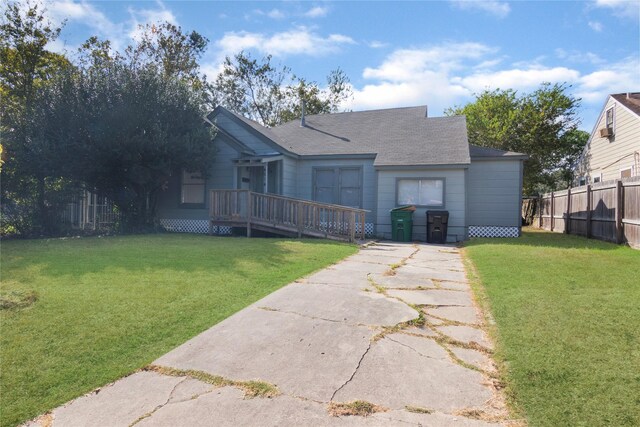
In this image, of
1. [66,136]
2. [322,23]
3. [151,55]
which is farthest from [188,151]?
[151,55]

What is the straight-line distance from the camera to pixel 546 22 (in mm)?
10188

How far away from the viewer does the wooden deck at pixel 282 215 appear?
36.7 ft

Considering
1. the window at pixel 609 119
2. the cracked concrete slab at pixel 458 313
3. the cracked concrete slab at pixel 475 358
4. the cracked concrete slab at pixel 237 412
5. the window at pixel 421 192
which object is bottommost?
the cracked concrete slab at pixel 237 412

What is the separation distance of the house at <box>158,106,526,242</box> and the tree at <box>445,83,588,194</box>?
1057cm

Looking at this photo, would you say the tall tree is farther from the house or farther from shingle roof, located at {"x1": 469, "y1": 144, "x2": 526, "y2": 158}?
shingle roof, located at {"x1": 469, "y1": 144, "x2": 526, "y2": 158}

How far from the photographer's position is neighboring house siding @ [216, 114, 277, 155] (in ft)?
45.5

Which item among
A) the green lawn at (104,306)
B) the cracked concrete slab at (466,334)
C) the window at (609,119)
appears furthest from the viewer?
the window at (609,119)

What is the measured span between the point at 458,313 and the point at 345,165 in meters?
10.2

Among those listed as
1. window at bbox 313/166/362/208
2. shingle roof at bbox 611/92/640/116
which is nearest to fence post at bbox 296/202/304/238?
window at bbox 313/166/362/208

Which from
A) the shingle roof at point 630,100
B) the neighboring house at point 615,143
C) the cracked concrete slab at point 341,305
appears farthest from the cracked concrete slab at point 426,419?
the shingle roof at point 630,100

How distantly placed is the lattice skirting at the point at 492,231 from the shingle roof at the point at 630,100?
7293 mm

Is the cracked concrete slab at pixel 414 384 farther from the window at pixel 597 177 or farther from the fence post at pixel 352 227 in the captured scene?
the window at pixel 597 177

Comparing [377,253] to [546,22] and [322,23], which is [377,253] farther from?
[322,23]

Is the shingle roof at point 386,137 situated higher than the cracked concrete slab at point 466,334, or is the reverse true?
the shingle roof at point 386,137
